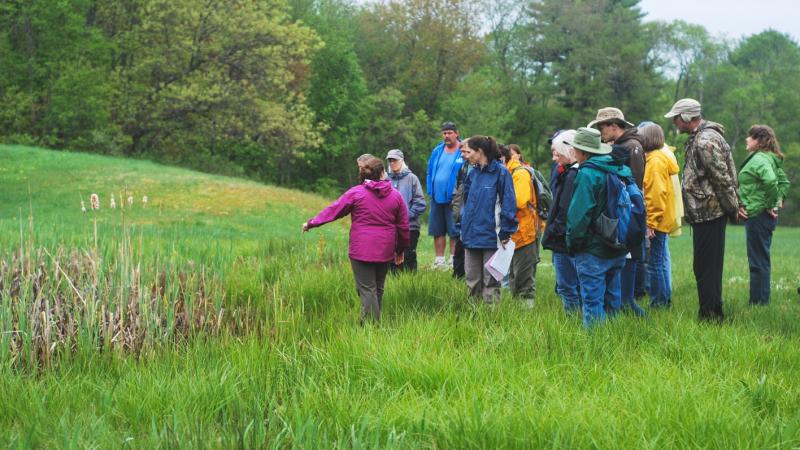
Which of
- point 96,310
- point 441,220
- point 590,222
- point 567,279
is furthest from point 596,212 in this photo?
point 441,220

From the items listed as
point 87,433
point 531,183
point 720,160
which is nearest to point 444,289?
point 531,183

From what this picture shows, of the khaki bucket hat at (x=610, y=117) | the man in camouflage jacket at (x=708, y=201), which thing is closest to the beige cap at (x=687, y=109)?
the man in camouflage jacket at (x=708, y=201)

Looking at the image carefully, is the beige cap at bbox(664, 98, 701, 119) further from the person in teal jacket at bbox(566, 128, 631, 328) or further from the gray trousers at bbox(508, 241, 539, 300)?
the gray trousers at bbox(508, 241, 539, 300)

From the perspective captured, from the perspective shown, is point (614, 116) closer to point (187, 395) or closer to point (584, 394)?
point (584, 394)

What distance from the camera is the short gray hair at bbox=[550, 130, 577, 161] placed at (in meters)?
6.02

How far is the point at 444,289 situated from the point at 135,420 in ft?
13.9

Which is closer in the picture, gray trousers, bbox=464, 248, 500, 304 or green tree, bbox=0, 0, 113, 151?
gray trousers, bbox=464, 248, 500, 304

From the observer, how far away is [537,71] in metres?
55.3

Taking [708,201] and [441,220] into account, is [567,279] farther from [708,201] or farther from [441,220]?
[441,220]

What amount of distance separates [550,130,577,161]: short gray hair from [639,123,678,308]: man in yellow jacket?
43.9 inches

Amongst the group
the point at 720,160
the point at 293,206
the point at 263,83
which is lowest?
the point at 293,206

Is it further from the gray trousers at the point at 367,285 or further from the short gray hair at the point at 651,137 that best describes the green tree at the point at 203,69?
the short gray hair at the point at 651,137

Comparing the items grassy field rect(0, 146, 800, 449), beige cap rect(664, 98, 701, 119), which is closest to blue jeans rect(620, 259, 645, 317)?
grassy field rect(0, 146, 800, 449)

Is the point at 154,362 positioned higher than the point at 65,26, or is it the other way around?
the point at 65,26
